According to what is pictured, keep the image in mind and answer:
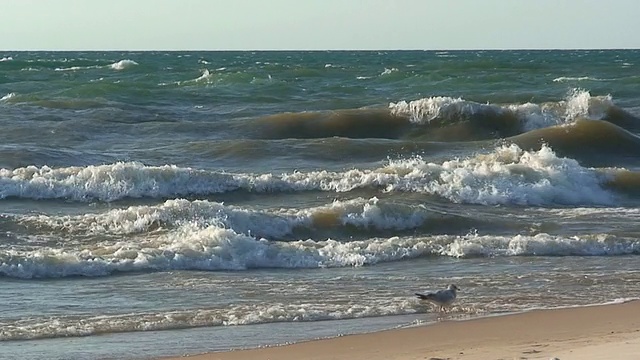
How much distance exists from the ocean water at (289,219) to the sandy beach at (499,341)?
1.22 feet

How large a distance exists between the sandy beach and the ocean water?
371 millimetres

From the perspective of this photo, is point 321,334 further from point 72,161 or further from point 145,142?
point 145,142

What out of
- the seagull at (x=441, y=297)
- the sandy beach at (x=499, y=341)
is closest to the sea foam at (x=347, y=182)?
the seagull at (x=441, y=297)

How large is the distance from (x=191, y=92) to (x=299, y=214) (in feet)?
77.6

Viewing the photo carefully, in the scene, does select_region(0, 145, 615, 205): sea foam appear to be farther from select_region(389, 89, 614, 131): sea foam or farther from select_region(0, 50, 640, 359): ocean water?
select_region(389, 89, 614, 131): sea foam

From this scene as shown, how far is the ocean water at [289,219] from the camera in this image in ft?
30.6

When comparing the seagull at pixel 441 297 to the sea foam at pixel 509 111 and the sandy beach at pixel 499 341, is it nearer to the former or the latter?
the sandy beach at pixel 499 341

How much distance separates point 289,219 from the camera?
14508mm

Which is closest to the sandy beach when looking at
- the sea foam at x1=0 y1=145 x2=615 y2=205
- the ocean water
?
the ocean water

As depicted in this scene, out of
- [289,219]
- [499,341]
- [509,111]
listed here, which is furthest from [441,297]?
[509,111]

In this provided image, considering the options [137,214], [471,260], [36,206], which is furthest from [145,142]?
[471,260]

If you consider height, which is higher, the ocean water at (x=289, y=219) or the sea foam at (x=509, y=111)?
the sea foam at (x=509, y=111)

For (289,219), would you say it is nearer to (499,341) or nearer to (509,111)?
(499,341)

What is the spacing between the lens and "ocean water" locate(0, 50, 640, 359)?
367 inches
